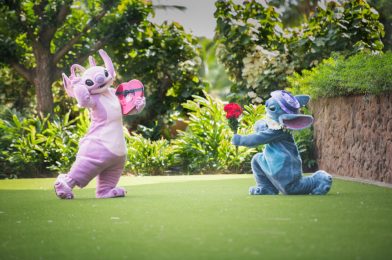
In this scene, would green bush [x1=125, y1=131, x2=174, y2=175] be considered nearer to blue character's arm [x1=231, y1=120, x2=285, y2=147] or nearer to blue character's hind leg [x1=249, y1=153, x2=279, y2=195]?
blue character's hind leg [x1=249, y1=153, x2=279, y2=195]

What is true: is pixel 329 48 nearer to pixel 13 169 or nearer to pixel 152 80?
pixel 152 80

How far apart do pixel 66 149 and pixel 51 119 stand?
2536mm

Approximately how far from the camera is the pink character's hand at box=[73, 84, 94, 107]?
6.45 metres

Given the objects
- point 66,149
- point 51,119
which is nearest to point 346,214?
point 66,149

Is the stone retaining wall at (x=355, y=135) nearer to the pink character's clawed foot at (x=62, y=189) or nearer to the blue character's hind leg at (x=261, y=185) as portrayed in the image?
the blue character's hind leg at (x=261, y=185)

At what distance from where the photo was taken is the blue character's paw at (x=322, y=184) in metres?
6.30

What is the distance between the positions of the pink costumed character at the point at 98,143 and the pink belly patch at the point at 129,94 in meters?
0.12

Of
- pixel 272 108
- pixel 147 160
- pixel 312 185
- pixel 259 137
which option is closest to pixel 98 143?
pixel 259 137

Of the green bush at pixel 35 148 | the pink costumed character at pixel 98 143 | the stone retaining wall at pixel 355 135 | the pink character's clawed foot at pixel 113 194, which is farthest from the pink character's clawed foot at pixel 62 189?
the green bush at pixel 35 148

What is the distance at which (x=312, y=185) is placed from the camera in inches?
250

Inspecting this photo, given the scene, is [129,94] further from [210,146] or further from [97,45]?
[97,45]

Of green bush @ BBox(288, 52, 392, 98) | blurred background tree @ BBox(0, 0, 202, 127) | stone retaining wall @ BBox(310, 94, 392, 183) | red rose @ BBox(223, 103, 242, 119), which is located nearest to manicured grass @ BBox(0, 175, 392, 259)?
red rose @ BBox(223, 103, 242, 119)

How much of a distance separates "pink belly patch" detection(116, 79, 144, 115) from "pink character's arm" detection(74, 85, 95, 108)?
408 millimetres

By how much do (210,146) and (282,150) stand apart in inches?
198
